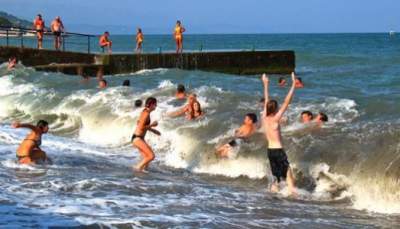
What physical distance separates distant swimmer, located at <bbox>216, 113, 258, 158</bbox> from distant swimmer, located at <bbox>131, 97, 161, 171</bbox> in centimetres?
119

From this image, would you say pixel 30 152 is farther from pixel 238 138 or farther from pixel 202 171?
pixel 238 138

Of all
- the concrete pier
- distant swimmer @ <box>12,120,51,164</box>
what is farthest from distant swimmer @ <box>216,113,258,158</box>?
the concrete pier

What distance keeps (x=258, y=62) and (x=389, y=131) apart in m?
18.6

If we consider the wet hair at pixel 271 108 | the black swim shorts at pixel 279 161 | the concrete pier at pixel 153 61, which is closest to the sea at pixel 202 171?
the black swim shorts at pixel 279 161

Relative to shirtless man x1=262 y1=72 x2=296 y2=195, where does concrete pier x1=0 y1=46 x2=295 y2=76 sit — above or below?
above

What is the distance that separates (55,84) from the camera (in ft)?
76.1

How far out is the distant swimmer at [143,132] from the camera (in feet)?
37.1

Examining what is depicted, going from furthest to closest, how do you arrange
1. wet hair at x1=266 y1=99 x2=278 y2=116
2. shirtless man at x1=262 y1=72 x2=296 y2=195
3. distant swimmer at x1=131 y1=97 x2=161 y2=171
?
distant swimmer at x1=131 y1=97 x2=161 y2=171 → wet hair at x1=266 y1=99 x2=278 y2=116 → shirtless man at x1=262 y1=72 x2=296 y2=195

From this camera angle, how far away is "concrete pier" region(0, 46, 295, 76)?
26.2 meters

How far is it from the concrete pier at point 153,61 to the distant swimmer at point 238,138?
14.4 meters

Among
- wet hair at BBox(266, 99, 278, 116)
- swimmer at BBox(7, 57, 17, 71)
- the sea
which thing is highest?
swimmer at BBox(7, 57, 17, 71)

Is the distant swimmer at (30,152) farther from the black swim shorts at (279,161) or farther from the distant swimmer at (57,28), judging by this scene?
the distant swimmer at (57,28)

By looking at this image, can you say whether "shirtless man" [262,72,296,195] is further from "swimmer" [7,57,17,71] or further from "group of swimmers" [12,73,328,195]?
"swimmer" [7,57,17,71]

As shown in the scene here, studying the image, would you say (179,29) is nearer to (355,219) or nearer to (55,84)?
(55,84)
